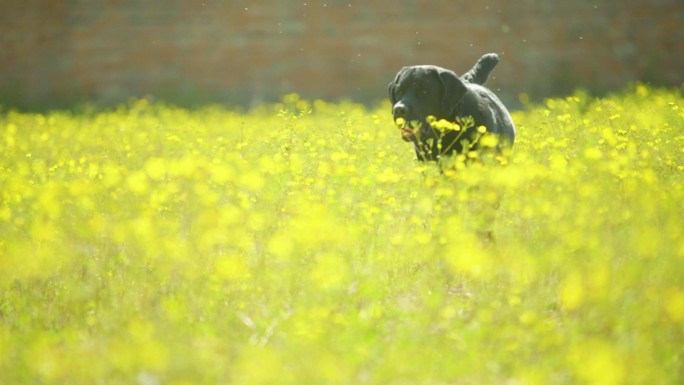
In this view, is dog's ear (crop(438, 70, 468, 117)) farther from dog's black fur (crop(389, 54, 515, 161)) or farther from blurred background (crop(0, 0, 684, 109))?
blurred background (crop(0, 0, 684, 109))

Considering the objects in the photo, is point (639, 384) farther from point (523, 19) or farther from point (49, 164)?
point (523, 19)

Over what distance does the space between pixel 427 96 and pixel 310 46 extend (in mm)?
7813

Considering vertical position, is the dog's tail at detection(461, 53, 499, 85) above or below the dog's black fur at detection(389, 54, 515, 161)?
below

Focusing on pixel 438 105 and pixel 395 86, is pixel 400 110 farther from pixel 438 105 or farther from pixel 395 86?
pixel 395 86

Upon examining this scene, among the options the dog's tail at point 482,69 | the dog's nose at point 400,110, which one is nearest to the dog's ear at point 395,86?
the dog's nose at point 400,110

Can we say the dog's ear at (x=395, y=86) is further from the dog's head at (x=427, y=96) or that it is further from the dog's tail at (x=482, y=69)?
the dog's tail at (x=482, y=69)

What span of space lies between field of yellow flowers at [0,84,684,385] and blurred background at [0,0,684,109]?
7.54 meters

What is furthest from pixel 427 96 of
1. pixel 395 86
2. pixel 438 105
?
pixel 395 86

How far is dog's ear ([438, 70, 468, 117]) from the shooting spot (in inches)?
211

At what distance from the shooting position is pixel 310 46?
513 inches

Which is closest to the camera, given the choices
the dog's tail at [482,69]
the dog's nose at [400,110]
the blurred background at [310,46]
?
the dog's nose at [400,110]

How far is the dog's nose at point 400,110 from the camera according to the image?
5352 millimetres

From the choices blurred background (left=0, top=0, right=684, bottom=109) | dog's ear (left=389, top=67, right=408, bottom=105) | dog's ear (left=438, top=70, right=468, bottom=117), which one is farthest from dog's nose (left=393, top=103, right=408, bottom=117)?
blurred background (left=0, top=0, right=684, bottom=109)

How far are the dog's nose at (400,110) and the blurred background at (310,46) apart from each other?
7.47 meters
